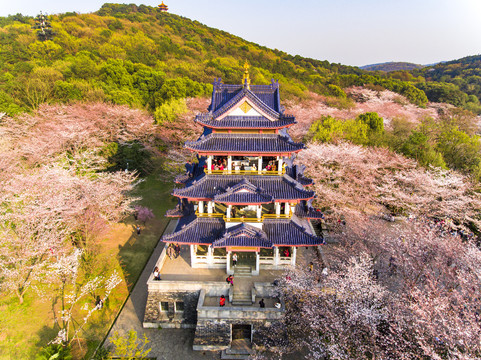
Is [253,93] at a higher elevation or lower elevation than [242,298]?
higher

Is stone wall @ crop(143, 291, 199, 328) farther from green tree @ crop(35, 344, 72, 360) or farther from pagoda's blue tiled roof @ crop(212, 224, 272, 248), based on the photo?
green tree @ crop(35, 344, 72, 360)

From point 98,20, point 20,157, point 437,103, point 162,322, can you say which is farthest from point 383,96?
point 98,20

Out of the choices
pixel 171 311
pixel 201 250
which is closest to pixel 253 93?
pixel 201 250

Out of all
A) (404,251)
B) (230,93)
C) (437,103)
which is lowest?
(404,251)

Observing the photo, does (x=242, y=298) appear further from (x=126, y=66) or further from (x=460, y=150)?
(x=126, y=66)

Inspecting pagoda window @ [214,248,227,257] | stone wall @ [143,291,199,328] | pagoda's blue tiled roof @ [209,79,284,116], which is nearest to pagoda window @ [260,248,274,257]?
pagoda window @ [214,248,227,257]

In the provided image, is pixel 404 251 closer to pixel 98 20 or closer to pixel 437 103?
pixel 437 103
